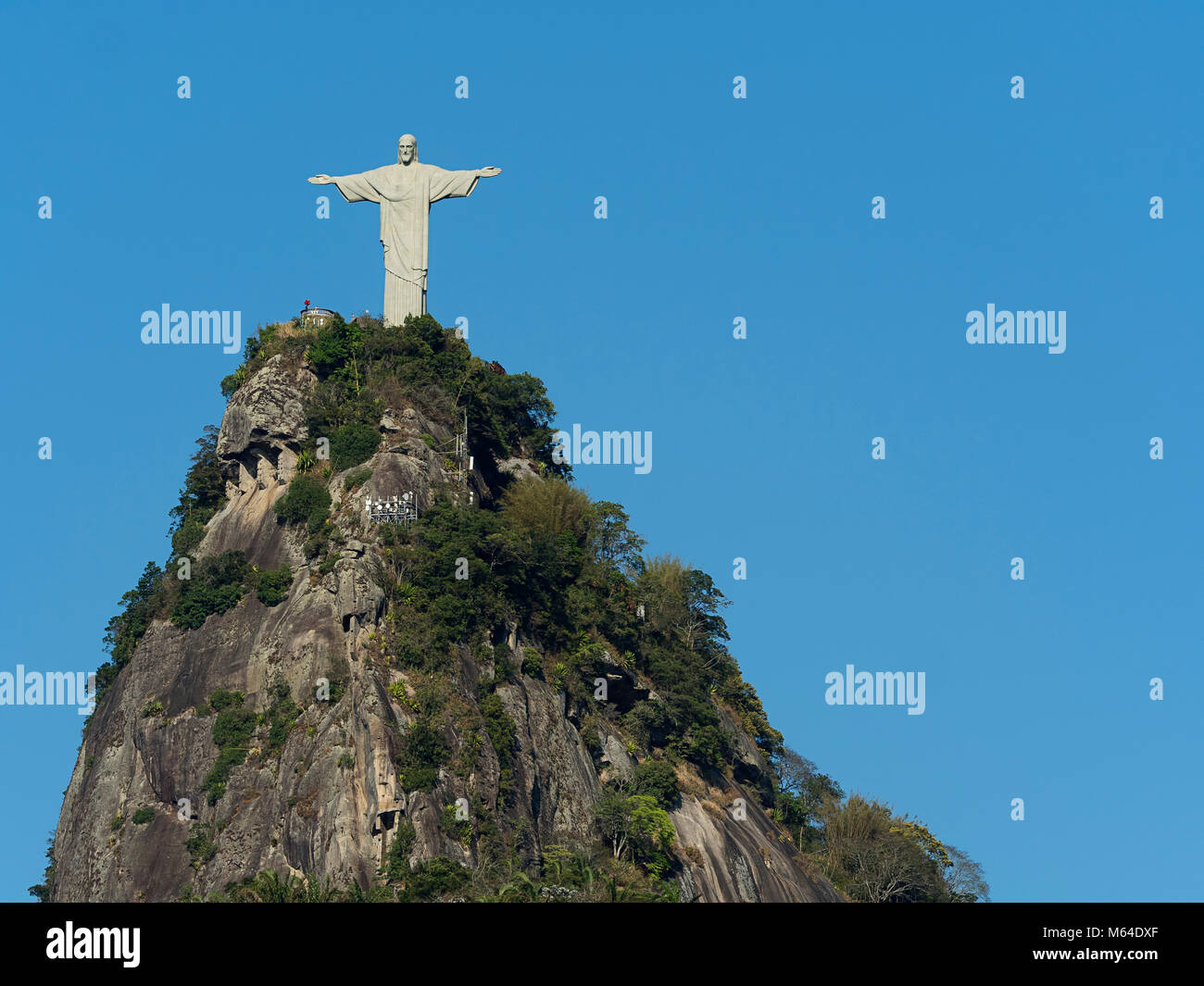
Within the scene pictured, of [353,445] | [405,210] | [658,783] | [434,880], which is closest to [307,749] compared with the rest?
[434,880]

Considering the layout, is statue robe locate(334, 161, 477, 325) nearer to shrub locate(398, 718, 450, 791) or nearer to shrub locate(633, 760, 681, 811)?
shrub locate(633, 760, 681, 811)

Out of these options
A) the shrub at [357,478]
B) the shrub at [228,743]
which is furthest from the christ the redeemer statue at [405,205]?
the shrub at [228,743]

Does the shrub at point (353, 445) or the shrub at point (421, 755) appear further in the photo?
the shrub at point (353, 445)

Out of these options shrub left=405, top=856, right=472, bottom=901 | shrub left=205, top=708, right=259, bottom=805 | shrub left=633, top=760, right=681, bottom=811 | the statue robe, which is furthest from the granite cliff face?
the statue robe

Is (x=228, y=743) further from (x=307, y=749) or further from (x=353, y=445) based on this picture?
(x=353, y=445)

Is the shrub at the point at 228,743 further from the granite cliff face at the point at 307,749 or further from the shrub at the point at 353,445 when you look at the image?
the shrub at the point at 353,445
